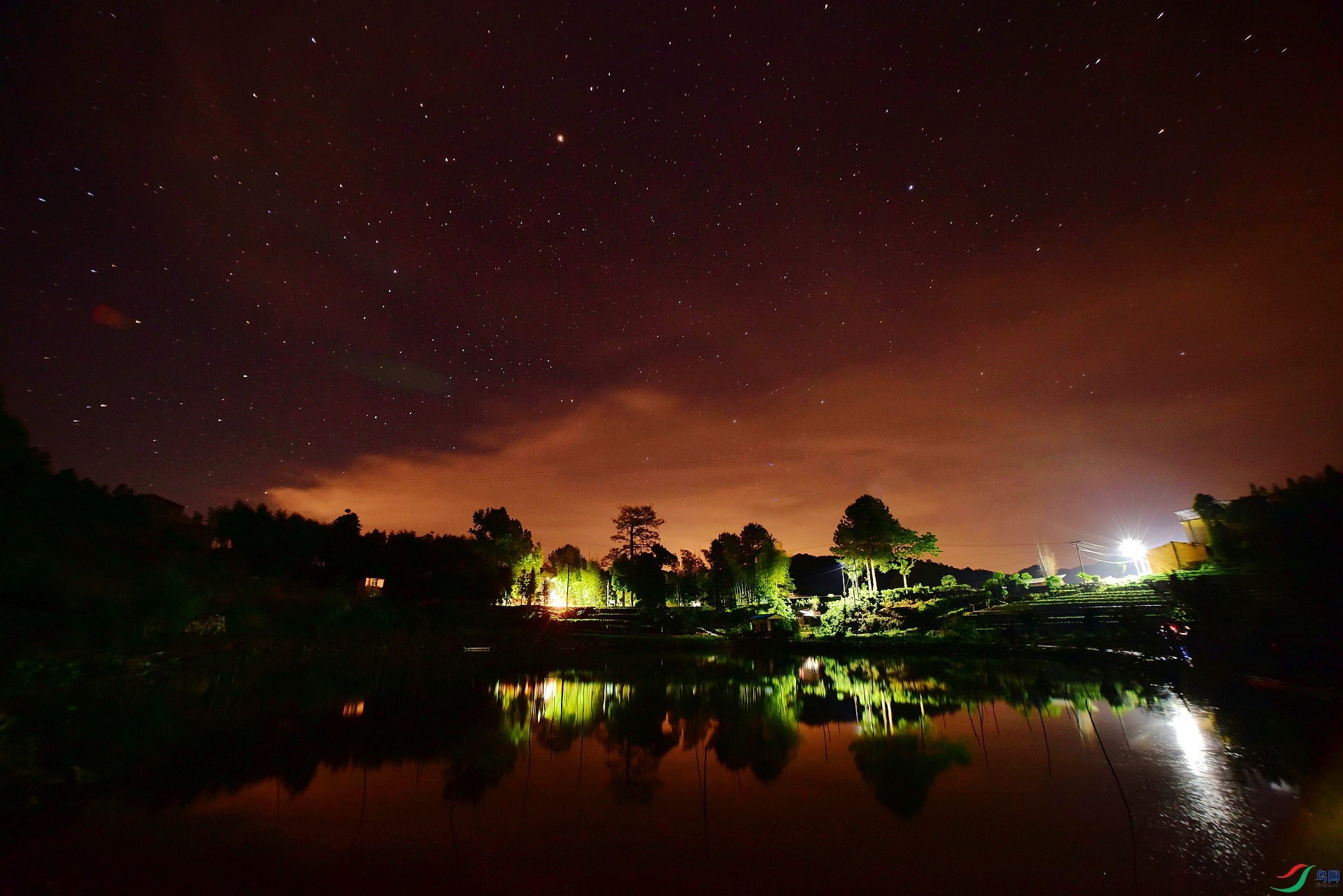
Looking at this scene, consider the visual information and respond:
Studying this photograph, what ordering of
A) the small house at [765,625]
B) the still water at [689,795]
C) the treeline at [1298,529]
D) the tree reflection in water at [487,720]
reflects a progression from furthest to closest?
the small house at [765,625] → the treeline at [1298,529] → the tree reflection in water at [487,720] → the still water at [689,795]

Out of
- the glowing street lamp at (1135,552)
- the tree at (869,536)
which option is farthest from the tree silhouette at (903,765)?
the glowing street lamp at (1135,552)

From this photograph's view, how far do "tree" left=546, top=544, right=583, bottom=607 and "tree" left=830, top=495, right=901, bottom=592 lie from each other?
38.6 meters

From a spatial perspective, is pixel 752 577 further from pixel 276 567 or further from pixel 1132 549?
pixel 276 567

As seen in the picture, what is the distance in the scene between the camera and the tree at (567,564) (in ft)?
252

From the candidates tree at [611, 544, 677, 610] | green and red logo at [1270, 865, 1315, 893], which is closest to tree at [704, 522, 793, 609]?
tree at [611, 544, 677, 610]

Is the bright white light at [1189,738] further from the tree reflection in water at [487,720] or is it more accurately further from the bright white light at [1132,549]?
the bright white light at [1132,549]

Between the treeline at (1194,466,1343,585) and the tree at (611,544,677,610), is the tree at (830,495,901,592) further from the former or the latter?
the treeline at (1194,466,1343,585)

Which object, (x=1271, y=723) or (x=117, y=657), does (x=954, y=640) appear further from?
(x=117, y=657)

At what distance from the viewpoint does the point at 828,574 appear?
132500 millimetres

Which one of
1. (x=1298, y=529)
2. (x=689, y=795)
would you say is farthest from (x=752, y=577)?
(x=689, y=795)

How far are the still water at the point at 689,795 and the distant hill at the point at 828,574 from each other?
8972 cm

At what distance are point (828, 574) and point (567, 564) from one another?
255ft

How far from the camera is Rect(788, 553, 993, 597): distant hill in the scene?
4507 inches

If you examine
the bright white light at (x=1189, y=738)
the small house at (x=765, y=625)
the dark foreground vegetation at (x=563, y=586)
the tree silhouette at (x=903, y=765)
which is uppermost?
the dark foreground vegetation at (x=563, y=586)
